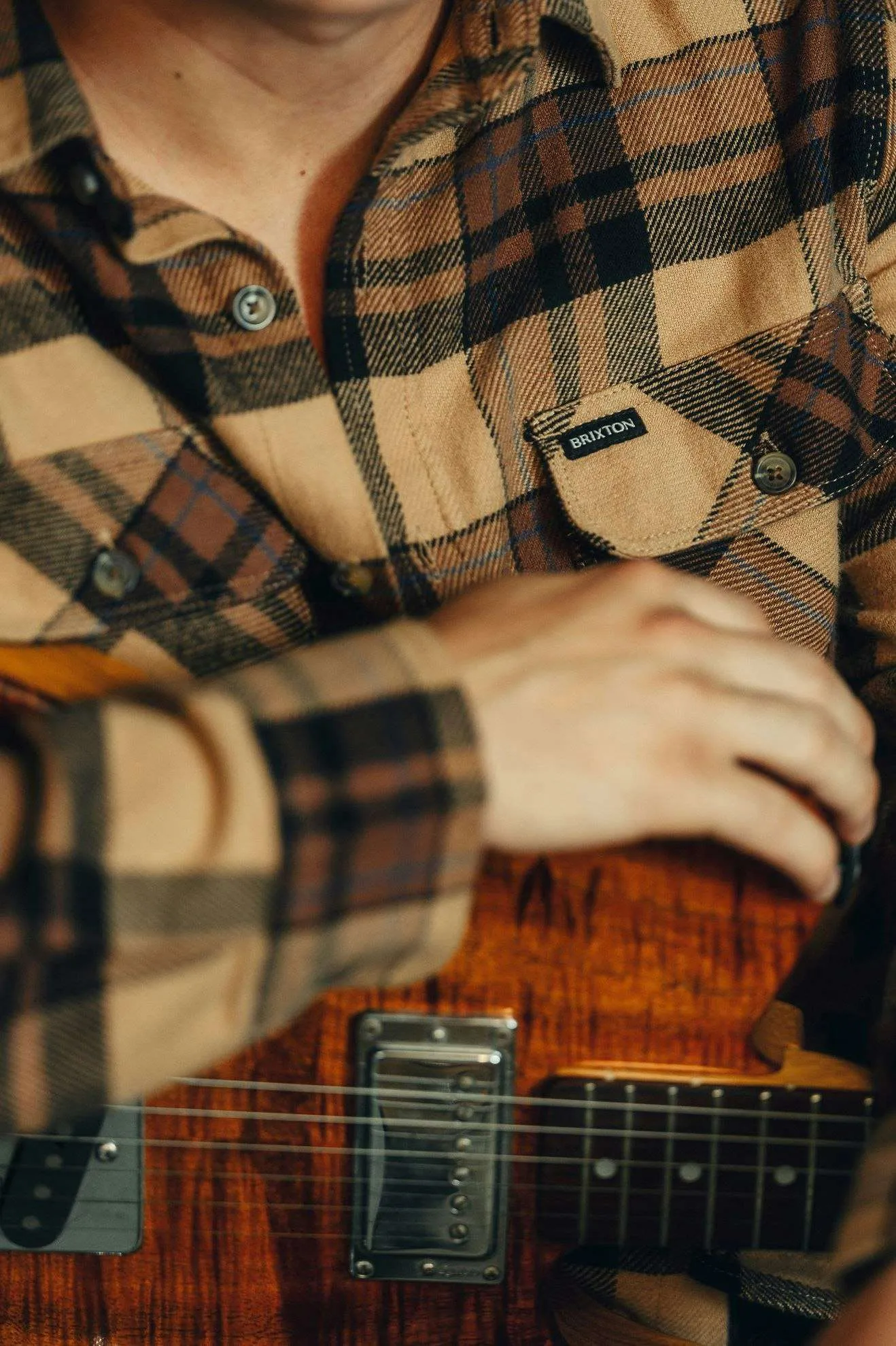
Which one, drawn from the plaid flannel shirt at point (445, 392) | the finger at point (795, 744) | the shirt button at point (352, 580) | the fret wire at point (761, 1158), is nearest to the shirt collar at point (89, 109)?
the plaid flannel shirt at point (445, 392)

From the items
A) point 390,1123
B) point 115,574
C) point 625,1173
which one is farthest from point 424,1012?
point 115,574

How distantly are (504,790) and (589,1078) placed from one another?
0.88ft

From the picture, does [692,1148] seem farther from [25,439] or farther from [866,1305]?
[25,439]

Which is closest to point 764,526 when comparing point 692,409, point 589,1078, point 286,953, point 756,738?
point 692,409

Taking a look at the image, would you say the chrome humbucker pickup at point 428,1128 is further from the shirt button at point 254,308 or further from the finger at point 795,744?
the shirt button at point 254,308

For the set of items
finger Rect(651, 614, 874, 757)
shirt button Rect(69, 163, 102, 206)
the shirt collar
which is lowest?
finger Rect(651, 614, 874, 757)

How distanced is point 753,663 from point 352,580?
335 mm

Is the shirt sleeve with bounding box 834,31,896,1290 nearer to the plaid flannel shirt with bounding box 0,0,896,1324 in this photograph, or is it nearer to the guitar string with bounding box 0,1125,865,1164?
the plaid flannel shirt with bounding box 0,0,896,1324

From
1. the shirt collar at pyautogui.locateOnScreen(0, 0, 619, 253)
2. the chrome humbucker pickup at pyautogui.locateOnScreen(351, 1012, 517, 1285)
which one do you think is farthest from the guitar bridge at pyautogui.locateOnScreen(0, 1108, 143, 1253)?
the shirt collar at pyautogui.locateOnScreen(0, 0, 619, 253)

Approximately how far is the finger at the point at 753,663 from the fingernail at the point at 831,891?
10cm

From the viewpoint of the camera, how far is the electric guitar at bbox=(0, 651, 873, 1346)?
2.73 feet

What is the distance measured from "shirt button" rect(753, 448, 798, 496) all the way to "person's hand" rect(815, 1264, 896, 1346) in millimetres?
600

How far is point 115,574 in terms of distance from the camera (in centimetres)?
90

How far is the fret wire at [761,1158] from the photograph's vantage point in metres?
0.84
